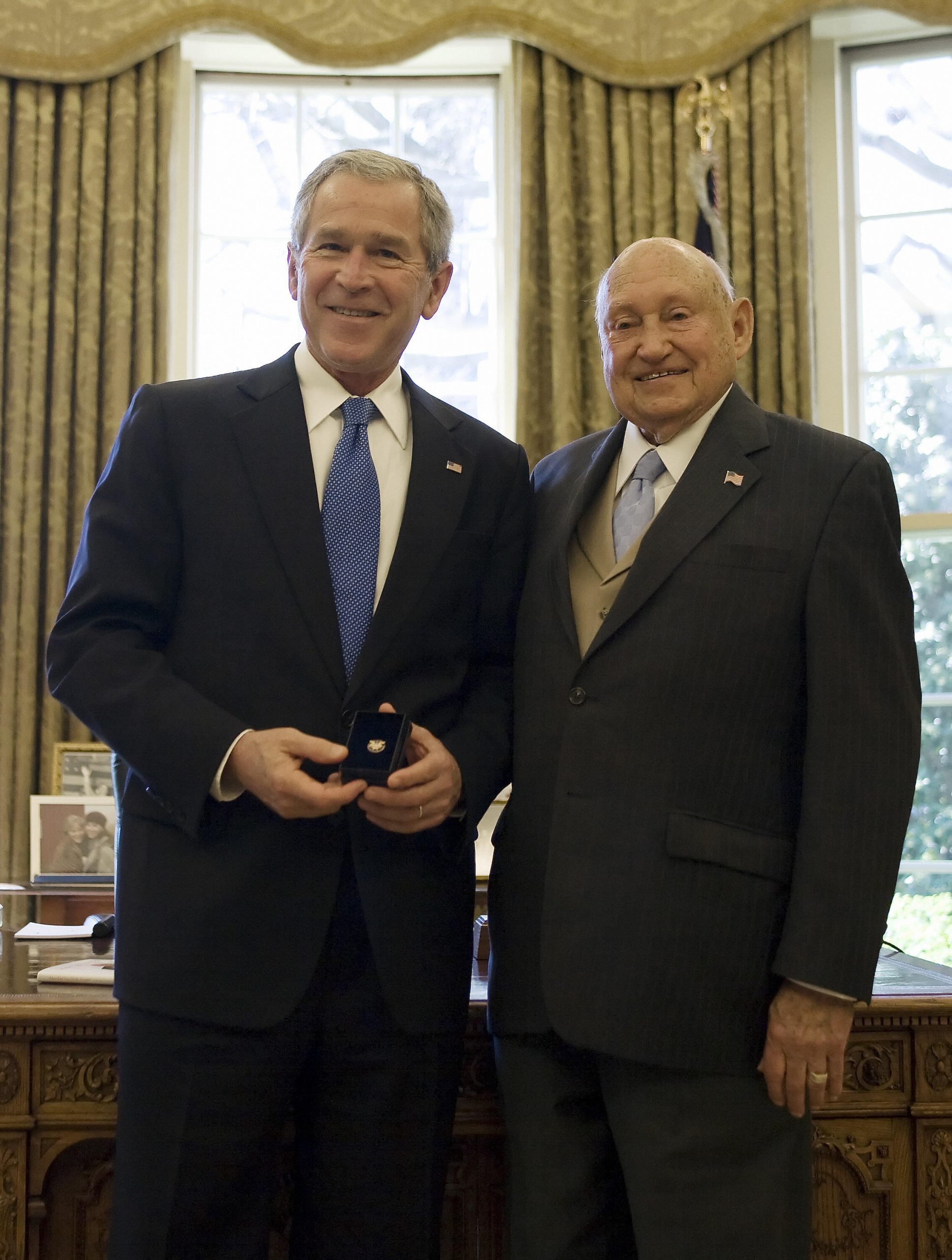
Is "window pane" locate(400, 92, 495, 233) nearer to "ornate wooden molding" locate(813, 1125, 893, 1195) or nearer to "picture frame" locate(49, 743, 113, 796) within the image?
"picture frame" locate(49, 743, 113, 796)

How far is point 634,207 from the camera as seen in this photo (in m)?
3.96

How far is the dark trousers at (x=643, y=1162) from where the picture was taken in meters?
1.44

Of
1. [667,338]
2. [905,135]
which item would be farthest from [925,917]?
[667,338]

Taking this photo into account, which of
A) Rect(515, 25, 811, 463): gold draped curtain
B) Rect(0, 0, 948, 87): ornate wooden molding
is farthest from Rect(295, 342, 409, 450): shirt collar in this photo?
Rect(0, 0, 948, 87): ornate wooden molding

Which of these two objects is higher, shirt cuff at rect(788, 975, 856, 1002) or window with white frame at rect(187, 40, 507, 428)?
window with white frame at rect(187, 40, 507, 428)

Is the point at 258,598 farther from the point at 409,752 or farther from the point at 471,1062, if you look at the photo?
the point at 471,1062

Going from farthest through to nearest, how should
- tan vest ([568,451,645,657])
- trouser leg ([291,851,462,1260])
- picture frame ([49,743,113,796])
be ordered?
picture frame ([49,743,113,796]), tan vest ([568,451,645,657]), trouser leg ([291,851,462,1260])

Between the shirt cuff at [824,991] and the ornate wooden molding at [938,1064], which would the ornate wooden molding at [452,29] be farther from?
the shirt cuff at [824,991]

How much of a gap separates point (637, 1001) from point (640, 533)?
60 cm

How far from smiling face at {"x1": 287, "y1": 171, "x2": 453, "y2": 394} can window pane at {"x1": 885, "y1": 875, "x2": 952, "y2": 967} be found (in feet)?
9.75

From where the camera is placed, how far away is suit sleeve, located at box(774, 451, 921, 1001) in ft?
4.74

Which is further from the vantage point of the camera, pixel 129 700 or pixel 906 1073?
pixel 906 1073

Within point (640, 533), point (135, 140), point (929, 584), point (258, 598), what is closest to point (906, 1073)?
point (640, 533)

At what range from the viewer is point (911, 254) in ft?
13.8
